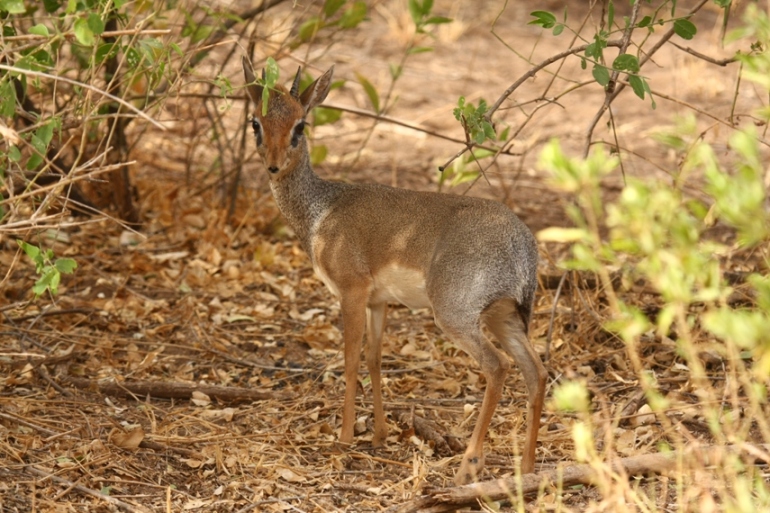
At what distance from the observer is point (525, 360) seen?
477 centimetres

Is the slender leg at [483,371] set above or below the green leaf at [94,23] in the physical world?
below

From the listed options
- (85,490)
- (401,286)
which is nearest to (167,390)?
(85,490)

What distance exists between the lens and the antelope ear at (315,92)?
5.29 metres

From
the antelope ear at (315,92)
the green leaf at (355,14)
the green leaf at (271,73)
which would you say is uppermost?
the green leaf at (271,73)

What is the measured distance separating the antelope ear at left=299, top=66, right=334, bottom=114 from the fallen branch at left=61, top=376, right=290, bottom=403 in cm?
158

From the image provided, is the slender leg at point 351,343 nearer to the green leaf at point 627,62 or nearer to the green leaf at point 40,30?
the green leaf at point 627,62

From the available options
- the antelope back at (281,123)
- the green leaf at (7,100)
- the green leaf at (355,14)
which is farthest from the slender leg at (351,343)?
the green leaf at (355,14)

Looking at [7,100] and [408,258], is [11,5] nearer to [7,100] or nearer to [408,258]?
[7,100]

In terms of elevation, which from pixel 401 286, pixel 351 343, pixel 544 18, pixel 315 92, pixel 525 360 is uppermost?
pixel 544 18

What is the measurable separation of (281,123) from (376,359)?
52.3 inches

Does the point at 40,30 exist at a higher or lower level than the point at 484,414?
higher

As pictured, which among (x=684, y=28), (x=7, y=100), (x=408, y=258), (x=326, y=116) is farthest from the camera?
(x=326, y=116)

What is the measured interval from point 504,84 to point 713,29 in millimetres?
3211

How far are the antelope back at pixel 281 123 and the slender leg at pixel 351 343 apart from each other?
0.77 m
